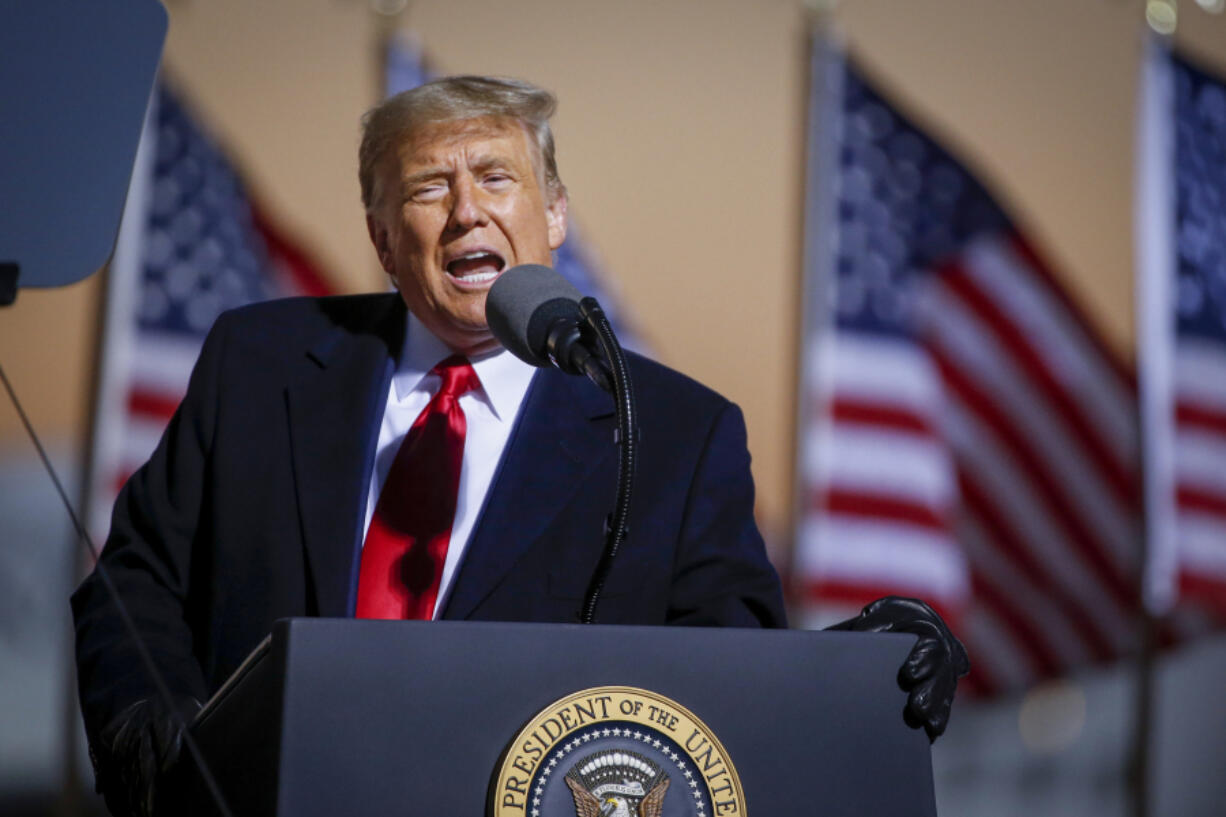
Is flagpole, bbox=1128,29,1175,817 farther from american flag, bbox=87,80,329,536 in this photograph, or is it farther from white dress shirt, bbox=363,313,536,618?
white dress shirt, bbox=363,313,536,618

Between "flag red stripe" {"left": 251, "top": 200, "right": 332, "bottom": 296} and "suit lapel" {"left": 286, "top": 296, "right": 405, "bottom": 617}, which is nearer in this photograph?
"suit lapel" {"left": 286, "top": 296, "right": 405, "bottom": 617}

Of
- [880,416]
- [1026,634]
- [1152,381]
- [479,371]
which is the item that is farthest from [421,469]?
[1152,381]

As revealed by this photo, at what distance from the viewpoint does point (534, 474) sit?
146cm

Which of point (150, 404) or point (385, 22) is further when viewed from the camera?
point (385, 22)

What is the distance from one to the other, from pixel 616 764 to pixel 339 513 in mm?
528

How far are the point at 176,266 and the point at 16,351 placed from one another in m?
0.76

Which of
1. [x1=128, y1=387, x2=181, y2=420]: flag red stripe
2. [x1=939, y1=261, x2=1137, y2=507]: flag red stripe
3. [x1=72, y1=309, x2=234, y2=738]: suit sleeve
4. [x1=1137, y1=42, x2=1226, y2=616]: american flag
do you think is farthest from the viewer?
[x1=1137, y1=42, x2=1226, y2=616]: american flag

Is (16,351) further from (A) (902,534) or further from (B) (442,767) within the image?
(B) (442,767)

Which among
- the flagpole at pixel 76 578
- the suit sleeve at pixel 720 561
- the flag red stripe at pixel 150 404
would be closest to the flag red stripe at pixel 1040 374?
the flag red stripe at pixel 150 404

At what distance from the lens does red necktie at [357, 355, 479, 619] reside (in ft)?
4.54

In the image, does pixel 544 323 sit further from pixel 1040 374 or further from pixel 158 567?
pixel 1040 374

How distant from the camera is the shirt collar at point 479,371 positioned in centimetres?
157

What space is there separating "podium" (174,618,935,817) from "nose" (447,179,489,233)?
0.65 m

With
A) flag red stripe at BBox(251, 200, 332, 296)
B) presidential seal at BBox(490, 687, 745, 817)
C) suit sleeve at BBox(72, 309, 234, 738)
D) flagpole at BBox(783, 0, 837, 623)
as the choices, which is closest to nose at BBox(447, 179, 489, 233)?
suit sleeve at BBox(72, 309, 234, 738)
